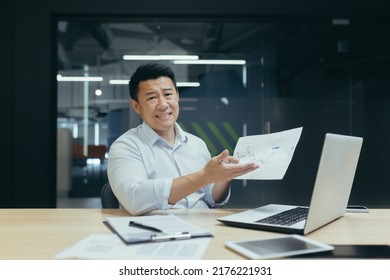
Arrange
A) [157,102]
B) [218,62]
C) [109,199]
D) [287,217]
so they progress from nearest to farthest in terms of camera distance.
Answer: [287,217] < [109,199] < [157,102] < [218,62]

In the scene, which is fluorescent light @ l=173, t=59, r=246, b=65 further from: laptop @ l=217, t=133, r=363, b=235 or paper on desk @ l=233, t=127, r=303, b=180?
laptop @ l=217, t=133, r=363, b=235

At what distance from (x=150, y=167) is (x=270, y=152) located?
1.99 feet

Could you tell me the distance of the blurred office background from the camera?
3160 millimetres

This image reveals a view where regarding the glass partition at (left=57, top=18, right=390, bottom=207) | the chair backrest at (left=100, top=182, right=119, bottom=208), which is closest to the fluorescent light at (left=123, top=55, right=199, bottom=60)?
the glass partition at (left=57, top=18, right=390, bottom=207)

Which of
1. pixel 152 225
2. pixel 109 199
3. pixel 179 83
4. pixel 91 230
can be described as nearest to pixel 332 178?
pixel 152 225

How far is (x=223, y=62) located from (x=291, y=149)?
2.77 meters

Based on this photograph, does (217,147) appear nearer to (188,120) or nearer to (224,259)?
(188,120)

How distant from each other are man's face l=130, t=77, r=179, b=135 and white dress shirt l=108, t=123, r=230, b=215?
48mm

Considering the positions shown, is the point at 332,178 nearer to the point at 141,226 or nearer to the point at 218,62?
the point at 141,226

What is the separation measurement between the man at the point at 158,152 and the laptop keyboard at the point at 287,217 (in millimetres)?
300

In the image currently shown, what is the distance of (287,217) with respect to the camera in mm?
1184

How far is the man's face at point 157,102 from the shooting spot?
1713mm

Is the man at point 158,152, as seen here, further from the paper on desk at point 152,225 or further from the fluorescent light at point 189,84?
the fluorescent light at point 189,84
